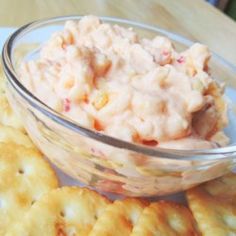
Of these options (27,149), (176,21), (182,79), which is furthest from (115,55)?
(176,21)

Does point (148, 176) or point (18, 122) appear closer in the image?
point (148, 176)

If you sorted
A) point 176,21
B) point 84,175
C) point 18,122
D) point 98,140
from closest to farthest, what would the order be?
1. point 98,140
2. point 84,175
3. point 18,122
4. point 176,21

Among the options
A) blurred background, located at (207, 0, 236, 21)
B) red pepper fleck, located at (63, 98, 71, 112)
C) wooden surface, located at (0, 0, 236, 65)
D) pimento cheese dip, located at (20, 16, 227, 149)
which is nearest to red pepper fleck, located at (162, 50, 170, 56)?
pimento cheese dip, located at (20, 16, 227, 149)

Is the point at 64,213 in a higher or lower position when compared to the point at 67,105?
lower

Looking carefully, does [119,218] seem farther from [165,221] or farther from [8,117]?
[8,117]

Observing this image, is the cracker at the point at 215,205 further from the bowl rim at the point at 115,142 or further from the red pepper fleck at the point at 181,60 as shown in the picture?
the red pepper fleck at the point at 181,60

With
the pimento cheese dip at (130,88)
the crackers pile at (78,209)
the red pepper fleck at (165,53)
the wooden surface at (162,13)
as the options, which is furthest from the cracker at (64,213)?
the wooden surface at (162,13)

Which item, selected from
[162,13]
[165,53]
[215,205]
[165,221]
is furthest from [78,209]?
[162,13]

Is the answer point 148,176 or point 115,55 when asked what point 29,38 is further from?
point 148,176
